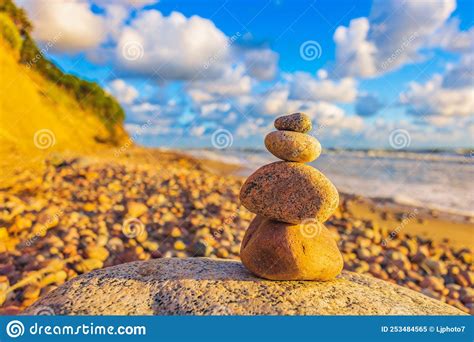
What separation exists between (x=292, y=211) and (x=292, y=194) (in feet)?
0.60

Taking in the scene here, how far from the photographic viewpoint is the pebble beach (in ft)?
20.1

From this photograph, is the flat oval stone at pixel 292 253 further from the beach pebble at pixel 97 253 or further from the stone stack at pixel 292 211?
the beach pebble at pixel 97 253

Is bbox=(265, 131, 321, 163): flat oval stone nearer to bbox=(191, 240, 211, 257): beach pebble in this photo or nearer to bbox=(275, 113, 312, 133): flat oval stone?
bbox=(275, 113, 312, 133): flat oval stone

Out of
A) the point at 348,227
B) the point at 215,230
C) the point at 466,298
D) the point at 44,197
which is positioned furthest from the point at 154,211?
the point at 466,298

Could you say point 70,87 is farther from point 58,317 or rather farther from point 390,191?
point 58,317

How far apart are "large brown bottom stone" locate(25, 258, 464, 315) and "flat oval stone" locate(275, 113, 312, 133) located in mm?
1714

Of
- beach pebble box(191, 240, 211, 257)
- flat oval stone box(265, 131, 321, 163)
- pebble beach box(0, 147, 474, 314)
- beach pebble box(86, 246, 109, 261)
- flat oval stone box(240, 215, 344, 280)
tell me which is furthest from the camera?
beach pebble box(191, 240, 211, 257)

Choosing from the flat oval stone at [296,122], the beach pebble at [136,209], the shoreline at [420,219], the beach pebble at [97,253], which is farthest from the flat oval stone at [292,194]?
the shoreline at [420,219]

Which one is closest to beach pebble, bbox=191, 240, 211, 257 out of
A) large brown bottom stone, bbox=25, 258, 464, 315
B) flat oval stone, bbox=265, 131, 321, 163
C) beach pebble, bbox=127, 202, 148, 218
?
beach pebble, bbox=127, 202, 148, 218

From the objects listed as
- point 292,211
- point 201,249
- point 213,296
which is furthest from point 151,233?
point 292,211

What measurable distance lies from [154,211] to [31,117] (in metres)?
11.8

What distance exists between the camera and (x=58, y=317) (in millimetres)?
3564

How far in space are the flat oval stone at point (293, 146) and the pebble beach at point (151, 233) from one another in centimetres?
310

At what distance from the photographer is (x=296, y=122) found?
444cm
